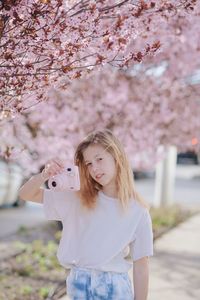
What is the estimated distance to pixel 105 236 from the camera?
298 centimetres

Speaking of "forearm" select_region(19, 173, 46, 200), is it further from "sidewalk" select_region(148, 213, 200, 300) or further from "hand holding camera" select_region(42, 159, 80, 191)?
"sidewalk" select_region(148, 213, 200, 300)

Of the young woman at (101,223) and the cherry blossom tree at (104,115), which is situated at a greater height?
the cherry blossom tree at (104,115)

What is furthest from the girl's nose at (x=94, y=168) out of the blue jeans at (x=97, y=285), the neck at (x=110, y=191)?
the blue jeans at (x=97, y=285)

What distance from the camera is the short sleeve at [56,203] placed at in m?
3.12

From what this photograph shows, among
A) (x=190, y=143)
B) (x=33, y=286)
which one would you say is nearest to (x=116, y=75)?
(x=190, y=143)

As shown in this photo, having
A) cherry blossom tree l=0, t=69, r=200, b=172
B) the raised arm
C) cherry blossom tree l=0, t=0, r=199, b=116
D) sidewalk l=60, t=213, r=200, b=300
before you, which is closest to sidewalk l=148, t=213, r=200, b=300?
sidewalk l=60, t=213, r=200, b=300

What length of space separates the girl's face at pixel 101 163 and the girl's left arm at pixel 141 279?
43 centimetres

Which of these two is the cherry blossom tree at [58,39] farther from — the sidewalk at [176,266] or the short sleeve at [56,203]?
the sidewalk at [176,266]

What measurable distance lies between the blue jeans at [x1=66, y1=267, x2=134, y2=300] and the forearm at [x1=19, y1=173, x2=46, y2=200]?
0.44 meters

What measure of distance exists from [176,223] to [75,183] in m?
8.94

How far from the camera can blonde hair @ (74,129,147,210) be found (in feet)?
10.0

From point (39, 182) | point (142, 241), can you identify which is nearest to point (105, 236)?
point (142, 241)

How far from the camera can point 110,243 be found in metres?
2.97

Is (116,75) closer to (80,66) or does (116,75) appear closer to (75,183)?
(80,66)
